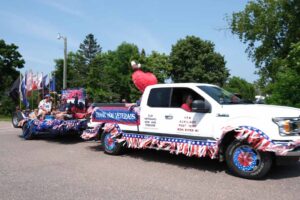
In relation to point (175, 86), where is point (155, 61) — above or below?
above

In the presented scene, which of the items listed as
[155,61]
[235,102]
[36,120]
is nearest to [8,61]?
[155,61]

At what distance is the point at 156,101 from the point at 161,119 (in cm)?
55

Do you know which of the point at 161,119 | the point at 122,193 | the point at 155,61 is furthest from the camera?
the point at 155,61

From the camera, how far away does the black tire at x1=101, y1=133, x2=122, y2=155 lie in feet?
31.8

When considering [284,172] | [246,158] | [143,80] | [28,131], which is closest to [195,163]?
[246,158]

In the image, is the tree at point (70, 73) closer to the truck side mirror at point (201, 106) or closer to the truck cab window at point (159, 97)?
the truck cab window at point (159, 97)

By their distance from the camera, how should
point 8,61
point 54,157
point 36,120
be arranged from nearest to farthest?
point 54,157 → point 36,120 → point 8,61

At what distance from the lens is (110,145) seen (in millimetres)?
9883

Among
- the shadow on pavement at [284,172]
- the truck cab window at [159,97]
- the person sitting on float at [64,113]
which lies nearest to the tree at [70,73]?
the person sitting on float at [64,113]

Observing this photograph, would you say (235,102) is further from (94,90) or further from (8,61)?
(94,90)

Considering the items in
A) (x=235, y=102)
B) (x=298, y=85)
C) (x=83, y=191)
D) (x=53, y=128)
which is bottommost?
(x=83, y=191)

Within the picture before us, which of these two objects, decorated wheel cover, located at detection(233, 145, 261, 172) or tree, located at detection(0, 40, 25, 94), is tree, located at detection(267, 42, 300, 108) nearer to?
decorated wheel cover, located at detection(233, 145, 261, 172)

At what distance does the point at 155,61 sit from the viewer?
166 feet

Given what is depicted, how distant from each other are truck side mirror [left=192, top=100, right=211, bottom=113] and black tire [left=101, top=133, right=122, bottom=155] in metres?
2.87
